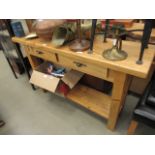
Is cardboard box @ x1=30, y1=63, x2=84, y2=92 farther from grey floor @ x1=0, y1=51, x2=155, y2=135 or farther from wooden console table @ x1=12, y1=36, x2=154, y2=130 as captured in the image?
grey floor @ x1=0, y1=51, x2=155, y2=135

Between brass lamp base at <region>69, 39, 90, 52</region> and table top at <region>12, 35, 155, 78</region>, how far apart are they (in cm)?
3

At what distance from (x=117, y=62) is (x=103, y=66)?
9 centimetres

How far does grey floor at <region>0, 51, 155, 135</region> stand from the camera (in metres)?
1.31

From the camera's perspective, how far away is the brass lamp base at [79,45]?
3.22 ft

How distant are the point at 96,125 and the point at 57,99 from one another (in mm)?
603

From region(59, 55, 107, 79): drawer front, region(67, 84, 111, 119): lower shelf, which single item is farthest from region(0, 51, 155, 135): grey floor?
region(59, 55, 107, 79): drawer front

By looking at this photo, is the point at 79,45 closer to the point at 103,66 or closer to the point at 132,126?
the point at 103,66

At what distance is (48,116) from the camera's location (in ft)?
4.83

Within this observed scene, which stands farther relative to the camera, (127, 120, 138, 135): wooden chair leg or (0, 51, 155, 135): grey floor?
(0, 51, 155, 135): grey floor

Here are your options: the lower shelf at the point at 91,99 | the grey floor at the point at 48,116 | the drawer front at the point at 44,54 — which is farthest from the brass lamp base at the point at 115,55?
the grey floor at the point at 48,116

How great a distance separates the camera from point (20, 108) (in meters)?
1.60

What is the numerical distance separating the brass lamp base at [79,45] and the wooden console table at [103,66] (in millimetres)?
37
